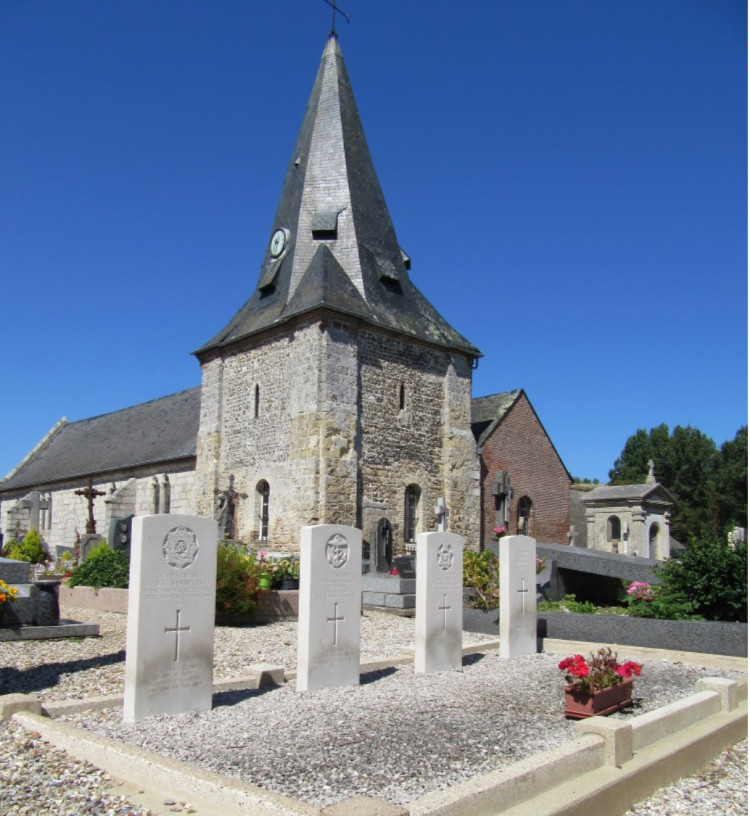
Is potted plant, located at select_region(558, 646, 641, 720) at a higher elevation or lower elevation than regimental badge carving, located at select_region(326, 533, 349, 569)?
lower

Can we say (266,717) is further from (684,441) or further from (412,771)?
(684,441)

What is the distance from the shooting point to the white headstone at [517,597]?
9.72 metres

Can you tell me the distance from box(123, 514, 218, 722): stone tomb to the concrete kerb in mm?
568

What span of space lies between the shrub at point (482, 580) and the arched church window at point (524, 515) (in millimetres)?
9832

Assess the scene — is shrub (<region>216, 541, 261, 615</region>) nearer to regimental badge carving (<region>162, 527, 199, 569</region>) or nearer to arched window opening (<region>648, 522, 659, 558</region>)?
regimental badge carving (<region>162, 527, 199, 569</region>)

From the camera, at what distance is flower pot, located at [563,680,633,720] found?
6.39 m

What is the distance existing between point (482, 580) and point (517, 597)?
13.8 feet

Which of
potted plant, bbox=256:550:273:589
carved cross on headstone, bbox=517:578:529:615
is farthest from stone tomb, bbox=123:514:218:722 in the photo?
potted plant, bbox=256:550:273:589

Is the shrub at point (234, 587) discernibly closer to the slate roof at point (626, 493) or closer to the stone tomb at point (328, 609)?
the stone tomb at point (328, 609)

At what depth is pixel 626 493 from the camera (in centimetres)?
2783

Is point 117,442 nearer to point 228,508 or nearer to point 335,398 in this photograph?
point 228,508

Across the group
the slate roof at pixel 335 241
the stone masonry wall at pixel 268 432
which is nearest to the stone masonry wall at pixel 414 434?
the slate roof at pixel 335 241

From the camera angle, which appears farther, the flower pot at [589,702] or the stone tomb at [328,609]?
the stone tomb at [328,609]

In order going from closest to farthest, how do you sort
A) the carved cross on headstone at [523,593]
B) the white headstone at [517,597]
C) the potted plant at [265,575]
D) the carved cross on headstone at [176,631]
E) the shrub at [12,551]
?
1. the carved cross on headstone at [176,631]
2. the white headstone at [517,597]
3. the carved cross on headstone at [523,593]
4. the potted plant at [265,575]
5. the shrub at [12,551]
